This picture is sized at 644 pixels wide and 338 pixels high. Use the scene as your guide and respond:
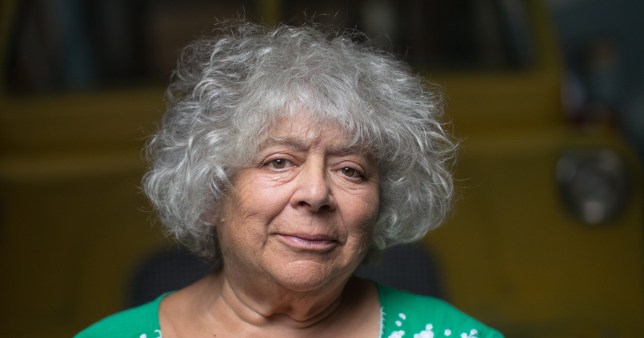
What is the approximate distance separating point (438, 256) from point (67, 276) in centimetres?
118

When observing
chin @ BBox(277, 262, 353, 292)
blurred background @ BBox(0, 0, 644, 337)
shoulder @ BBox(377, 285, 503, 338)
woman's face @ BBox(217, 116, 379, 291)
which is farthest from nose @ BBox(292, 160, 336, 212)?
blurred background @ BBox(0, 0, 644, 337)

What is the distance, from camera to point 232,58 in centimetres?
201

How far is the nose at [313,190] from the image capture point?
74.4 inches

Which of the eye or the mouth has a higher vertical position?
the eye

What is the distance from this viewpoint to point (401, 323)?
214 cm

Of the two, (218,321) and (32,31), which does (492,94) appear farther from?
(218,321)

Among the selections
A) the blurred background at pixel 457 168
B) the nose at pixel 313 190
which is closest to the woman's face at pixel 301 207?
the nose at pixel 313 190

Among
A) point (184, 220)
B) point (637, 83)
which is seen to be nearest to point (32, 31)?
point (184, 220)

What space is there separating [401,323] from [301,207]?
39 centimetres

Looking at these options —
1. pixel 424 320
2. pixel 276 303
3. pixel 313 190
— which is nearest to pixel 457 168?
pixel 424 320

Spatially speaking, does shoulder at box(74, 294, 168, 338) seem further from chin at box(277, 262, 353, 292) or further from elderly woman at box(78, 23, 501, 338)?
chin at box(277, 262, 353, 292)

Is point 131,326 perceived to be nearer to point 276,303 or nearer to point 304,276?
point 276,303

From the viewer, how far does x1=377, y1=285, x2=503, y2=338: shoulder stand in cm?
212

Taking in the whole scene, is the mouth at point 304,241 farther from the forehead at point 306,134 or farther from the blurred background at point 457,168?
the blurred background at point 457,168
